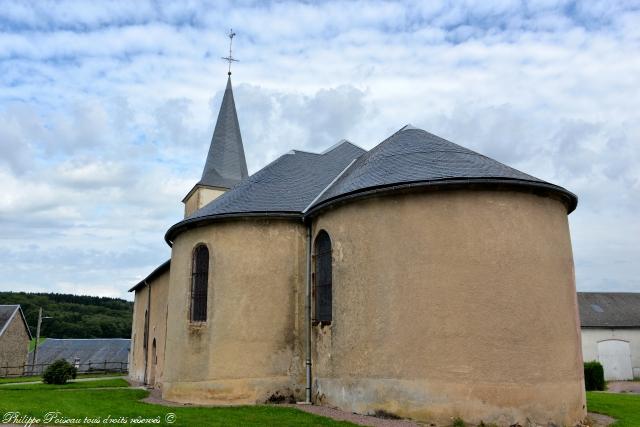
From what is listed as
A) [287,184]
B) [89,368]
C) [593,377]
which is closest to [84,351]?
[89,368]

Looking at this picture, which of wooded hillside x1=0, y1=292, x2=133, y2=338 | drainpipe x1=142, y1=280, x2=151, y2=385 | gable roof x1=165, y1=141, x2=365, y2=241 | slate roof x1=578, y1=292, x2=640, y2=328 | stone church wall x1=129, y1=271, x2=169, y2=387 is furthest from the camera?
wooded hillside x1=0, y1=292, x2=133, y2=338

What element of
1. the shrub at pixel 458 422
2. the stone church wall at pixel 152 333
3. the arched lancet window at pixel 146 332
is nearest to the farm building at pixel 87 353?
the stone church wall at pixel 152 333

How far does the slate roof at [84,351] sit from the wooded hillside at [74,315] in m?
16.6

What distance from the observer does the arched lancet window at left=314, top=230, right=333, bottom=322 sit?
1376 centimetres

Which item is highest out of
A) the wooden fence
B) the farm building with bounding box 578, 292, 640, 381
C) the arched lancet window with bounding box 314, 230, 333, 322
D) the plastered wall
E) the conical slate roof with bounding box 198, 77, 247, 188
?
the conical slate roof with bounding box 198, 77, 247, 188

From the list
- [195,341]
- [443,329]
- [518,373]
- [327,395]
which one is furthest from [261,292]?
[518,373]

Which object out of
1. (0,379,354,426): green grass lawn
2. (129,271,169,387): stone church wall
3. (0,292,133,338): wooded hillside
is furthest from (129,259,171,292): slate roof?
(0,292,133,338): wooded hillside

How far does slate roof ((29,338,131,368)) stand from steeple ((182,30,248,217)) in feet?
87.0

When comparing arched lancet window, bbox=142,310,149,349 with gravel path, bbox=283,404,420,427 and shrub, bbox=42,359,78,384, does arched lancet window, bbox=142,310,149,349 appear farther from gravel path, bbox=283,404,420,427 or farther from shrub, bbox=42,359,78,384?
gravel path, bbox=283,404,420,427

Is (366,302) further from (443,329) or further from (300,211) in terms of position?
(300,211)

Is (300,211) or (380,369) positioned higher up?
(300,211)

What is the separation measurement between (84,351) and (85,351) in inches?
4.0

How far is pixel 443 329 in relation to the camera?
10.9 meters

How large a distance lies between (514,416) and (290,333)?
6.22m
